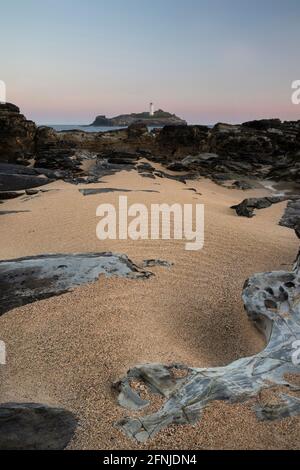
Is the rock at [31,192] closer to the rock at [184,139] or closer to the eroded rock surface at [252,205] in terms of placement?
the eroded rock surface at [252,205]

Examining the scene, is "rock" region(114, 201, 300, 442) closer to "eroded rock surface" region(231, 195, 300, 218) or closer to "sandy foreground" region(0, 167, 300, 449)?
"sandy foreground" region(0, 167, 300, 449)

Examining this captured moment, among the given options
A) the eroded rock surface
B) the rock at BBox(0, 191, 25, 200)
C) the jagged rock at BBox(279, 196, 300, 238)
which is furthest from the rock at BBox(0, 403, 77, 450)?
the rock at BBox(0, 191, 25, 200)

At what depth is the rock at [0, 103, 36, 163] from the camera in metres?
18.1

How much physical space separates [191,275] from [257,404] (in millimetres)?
2704

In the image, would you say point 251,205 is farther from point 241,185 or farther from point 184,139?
point 184,139

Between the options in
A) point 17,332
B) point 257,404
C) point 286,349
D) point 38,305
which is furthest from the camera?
point 38,305

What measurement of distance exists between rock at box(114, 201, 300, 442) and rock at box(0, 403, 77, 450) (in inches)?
12.7

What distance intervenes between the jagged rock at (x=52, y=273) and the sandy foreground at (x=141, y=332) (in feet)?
0.43

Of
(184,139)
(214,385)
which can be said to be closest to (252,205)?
(214,385)

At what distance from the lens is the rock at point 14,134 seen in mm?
18109

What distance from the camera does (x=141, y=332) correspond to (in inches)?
143
